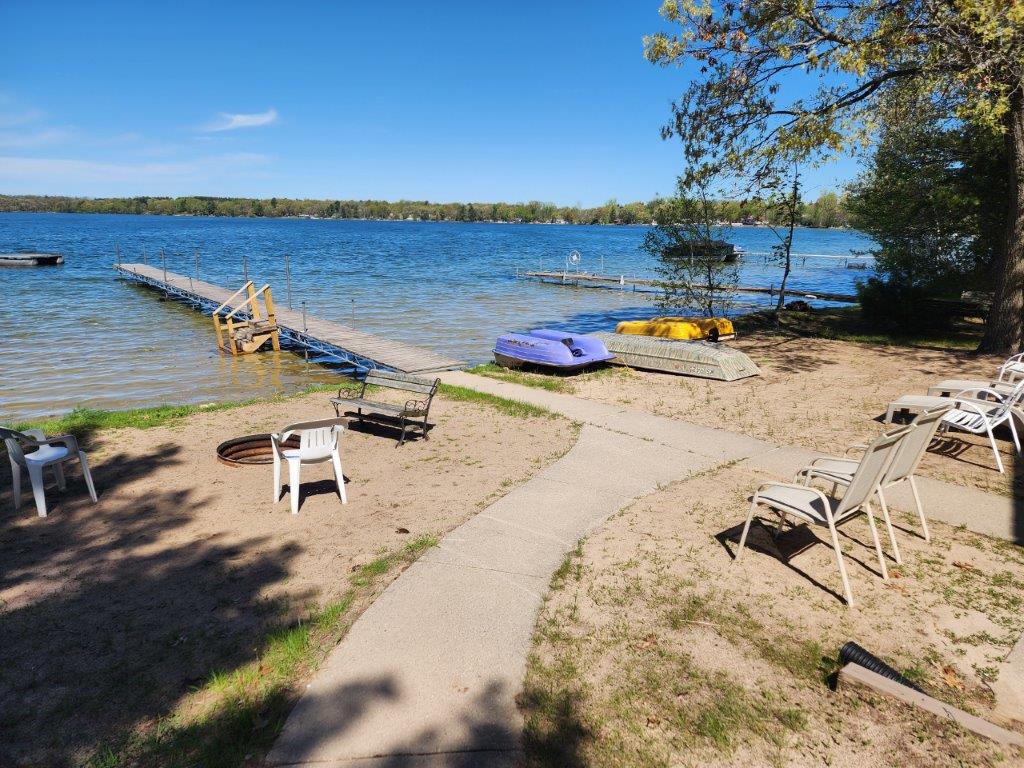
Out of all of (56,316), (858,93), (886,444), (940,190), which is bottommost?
(56,316)

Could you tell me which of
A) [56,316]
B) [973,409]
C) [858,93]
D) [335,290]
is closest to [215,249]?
[335,290]

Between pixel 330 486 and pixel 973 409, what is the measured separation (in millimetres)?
8723

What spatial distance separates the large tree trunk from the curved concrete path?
954cm

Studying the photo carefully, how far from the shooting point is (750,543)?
5.84 meters

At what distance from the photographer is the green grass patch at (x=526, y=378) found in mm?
12938

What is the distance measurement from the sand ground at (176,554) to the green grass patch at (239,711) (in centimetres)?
15

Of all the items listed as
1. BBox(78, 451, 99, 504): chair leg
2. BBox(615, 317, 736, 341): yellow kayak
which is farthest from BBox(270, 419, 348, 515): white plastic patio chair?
BBox(615, 317, 736, 341): yellow kayak

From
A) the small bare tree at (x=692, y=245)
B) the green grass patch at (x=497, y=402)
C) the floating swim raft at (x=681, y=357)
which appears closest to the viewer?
the green grass patch at (x=497, y=402)

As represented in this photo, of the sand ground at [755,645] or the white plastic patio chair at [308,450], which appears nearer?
the sand ground at [755,645]

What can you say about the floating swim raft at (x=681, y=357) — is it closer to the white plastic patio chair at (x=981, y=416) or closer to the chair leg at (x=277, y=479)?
the white plastic patio chair at (x=981, y=416)

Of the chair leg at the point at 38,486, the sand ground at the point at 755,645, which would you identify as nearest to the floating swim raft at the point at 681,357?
the sand ground at the point at 755,645

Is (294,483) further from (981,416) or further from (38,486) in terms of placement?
(981,416)

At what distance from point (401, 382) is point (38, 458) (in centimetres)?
505

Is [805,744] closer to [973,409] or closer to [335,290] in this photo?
[973,409]
